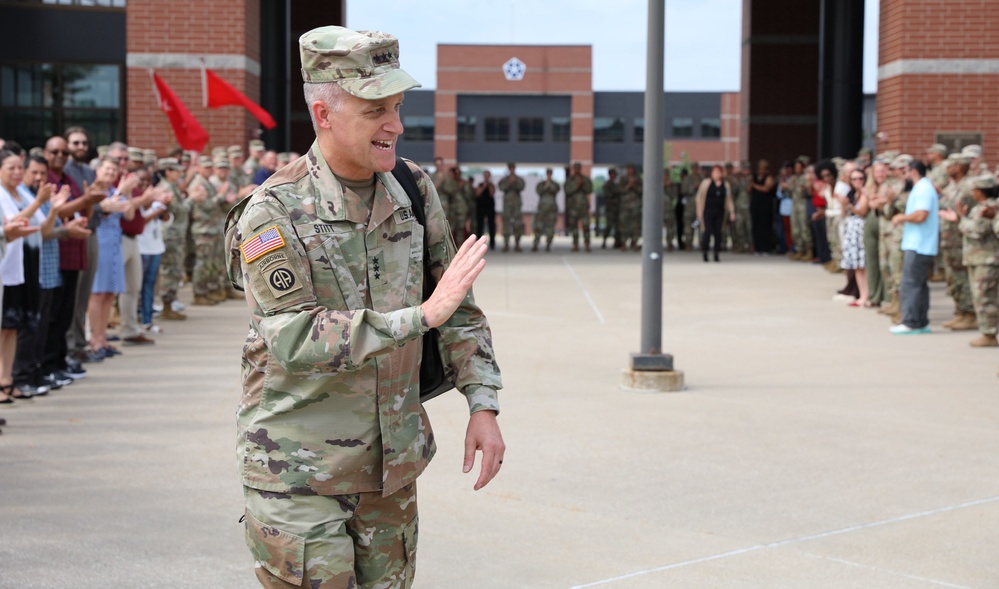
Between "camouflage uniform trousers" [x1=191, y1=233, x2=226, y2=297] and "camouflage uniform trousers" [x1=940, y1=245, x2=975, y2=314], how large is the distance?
29.5 feet

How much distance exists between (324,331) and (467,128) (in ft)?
262

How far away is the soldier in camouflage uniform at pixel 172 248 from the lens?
46.0 ft

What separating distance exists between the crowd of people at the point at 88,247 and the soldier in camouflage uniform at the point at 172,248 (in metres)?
0.01

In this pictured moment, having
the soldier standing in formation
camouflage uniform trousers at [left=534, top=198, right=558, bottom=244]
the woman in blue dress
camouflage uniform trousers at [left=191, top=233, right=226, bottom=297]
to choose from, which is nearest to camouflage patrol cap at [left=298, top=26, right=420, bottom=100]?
the woman in blue dress

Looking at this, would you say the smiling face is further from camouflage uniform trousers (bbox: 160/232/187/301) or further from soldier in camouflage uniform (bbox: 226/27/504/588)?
camouflage uniform trousers (bbox: 160/232/187/301)

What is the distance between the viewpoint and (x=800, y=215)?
24.2 metres


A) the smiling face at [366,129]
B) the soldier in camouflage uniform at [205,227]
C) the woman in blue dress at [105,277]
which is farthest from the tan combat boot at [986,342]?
the smiling face at [366,129]

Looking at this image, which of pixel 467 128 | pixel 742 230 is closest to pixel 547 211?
pixel 742 230

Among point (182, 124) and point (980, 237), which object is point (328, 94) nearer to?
point (980, 237)

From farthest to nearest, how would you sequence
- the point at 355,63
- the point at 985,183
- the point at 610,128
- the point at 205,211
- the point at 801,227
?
the point at 610,128 < the point at 801,227 < the point at 205,211 < the point at 985,183 < the point at 355,63

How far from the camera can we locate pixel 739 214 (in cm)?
2747

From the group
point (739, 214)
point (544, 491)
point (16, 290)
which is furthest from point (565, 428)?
point (739, 214)

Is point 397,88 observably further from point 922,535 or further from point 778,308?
point 778,308

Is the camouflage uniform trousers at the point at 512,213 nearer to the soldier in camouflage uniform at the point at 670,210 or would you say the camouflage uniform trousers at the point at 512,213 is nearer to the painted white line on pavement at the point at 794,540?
the soldier in camouflage uniform at the point at 670,210
